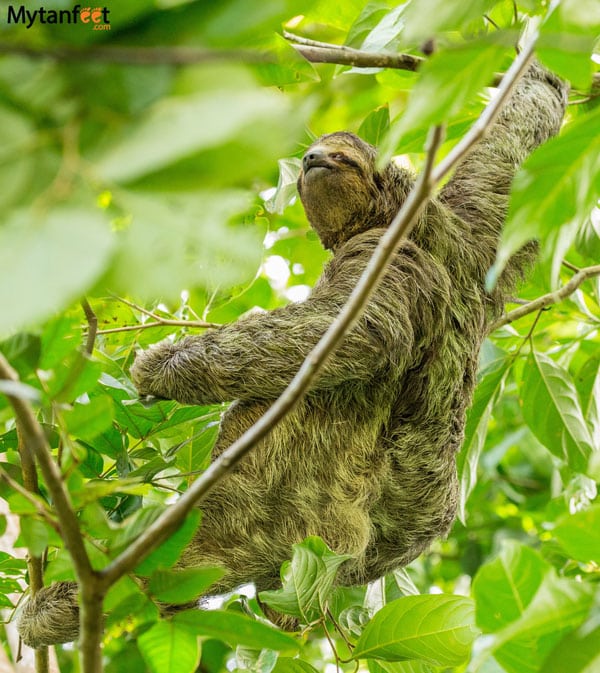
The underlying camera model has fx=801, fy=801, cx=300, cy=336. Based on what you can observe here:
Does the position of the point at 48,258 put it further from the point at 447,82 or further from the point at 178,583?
the point at 178,583

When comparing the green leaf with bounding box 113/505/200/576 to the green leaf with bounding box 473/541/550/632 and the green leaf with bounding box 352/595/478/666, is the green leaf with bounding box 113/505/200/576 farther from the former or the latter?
the green leaf with bounding box 352/595/478/666

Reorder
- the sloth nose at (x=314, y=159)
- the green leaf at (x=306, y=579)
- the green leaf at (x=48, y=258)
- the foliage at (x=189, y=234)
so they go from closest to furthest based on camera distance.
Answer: the green leaf at (x=48, y=258)
the foliage at (x=189, y=234)
the green leaf at (x=306, y=579)
the sloth nose at (x=314, y=159)

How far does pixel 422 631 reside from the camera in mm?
3150

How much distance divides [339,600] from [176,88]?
3.98m

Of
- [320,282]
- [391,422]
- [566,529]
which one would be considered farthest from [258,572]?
[566,529]

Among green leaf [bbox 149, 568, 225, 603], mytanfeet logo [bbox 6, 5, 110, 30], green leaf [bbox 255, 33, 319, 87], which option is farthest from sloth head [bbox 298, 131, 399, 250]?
mytanfeet logo [bbox 6, 5, 110, 30]

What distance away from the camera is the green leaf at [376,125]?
5102mm

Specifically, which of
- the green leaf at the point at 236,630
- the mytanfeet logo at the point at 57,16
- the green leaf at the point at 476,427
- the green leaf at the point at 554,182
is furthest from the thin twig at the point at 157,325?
the mytanfeet logo at the point at 57,16

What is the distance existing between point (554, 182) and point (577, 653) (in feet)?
3.29

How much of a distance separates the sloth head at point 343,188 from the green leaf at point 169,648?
10.9 ft

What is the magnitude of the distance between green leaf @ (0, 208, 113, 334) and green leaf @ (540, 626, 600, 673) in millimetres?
1216

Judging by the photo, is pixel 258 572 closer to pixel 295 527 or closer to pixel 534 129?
pixel 295 527

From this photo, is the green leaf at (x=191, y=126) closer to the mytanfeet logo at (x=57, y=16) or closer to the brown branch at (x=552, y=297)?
the mytanfeet logo at (x=57, y=16)

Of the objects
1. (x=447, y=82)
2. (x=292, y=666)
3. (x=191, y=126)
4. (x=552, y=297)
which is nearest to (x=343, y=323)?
(x=447, y=82)
